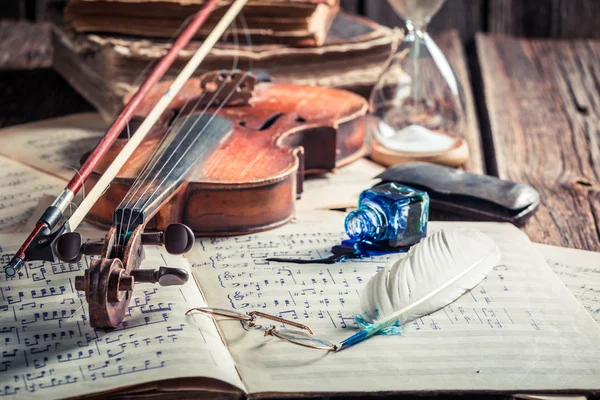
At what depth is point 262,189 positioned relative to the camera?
52.0 inches

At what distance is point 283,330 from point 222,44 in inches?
41.0

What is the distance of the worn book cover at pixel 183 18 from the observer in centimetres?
191

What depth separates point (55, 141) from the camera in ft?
5.80

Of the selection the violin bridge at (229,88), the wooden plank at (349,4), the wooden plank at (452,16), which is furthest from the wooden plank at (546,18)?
the violin bridge at (229,88)

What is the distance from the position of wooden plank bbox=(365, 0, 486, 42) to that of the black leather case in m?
1.38

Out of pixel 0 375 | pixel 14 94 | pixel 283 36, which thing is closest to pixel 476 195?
pixel 283 36

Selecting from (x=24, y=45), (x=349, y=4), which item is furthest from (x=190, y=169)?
(x=349, y=4)

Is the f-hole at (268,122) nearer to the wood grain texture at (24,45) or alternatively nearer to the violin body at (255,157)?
the violin body at (255,157)

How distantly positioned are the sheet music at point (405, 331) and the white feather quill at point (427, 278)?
2 cm

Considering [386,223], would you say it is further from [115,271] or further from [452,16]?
[452,16]

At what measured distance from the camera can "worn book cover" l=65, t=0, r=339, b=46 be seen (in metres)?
1.91

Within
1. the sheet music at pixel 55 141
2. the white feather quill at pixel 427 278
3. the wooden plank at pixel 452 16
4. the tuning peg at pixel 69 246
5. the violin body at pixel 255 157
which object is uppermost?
the wooden plank at pixel 452 16

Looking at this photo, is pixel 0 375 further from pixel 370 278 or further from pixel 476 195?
pixel 476 195

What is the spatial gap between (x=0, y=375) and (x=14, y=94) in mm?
1284
